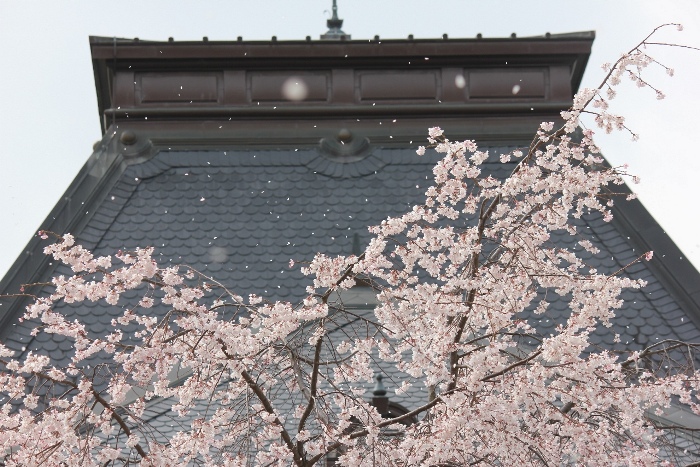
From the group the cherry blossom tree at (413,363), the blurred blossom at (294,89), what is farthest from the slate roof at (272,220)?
the cherry blossom tree at (413,363)

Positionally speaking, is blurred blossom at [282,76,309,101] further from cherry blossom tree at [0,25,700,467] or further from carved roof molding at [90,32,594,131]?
cherry blossom tree at [0,25,700,467]

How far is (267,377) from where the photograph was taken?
865 cm

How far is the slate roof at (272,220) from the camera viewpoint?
14430mm

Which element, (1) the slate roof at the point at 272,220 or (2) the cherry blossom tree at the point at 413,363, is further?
(1) the slate roof at the point at 272,220

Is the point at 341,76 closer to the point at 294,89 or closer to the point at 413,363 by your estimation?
the point at 294,89

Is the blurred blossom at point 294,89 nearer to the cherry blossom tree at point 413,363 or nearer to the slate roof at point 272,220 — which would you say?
the slate roof at point 272,220

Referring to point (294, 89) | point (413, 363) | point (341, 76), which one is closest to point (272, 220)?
point (294, 89)

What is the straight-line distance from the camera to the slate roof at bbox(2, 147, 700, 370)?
1443 cm

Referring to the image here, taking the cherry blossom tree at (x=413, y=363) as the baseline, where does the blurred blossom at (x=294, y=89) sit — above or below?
above

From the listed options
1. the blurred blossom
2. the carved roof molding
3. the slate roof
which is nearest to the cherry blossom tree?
the slate roof

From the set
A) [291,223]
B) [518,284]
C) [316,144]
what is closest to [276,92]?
[316,144]

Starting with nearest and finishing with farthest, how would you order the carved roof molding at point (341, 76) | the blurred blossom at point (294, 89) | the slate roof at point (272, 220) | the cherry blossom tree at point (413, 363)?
the cherry blossom tree at point (413, 363), the slate roof at point (272, 220), the carved roof molding at point (341, 76), the blurred blossom at point (294, 89)

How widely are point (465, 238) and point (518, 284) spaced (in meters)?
0.66

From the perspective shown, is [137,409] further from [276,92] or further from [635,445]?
[276,92]
